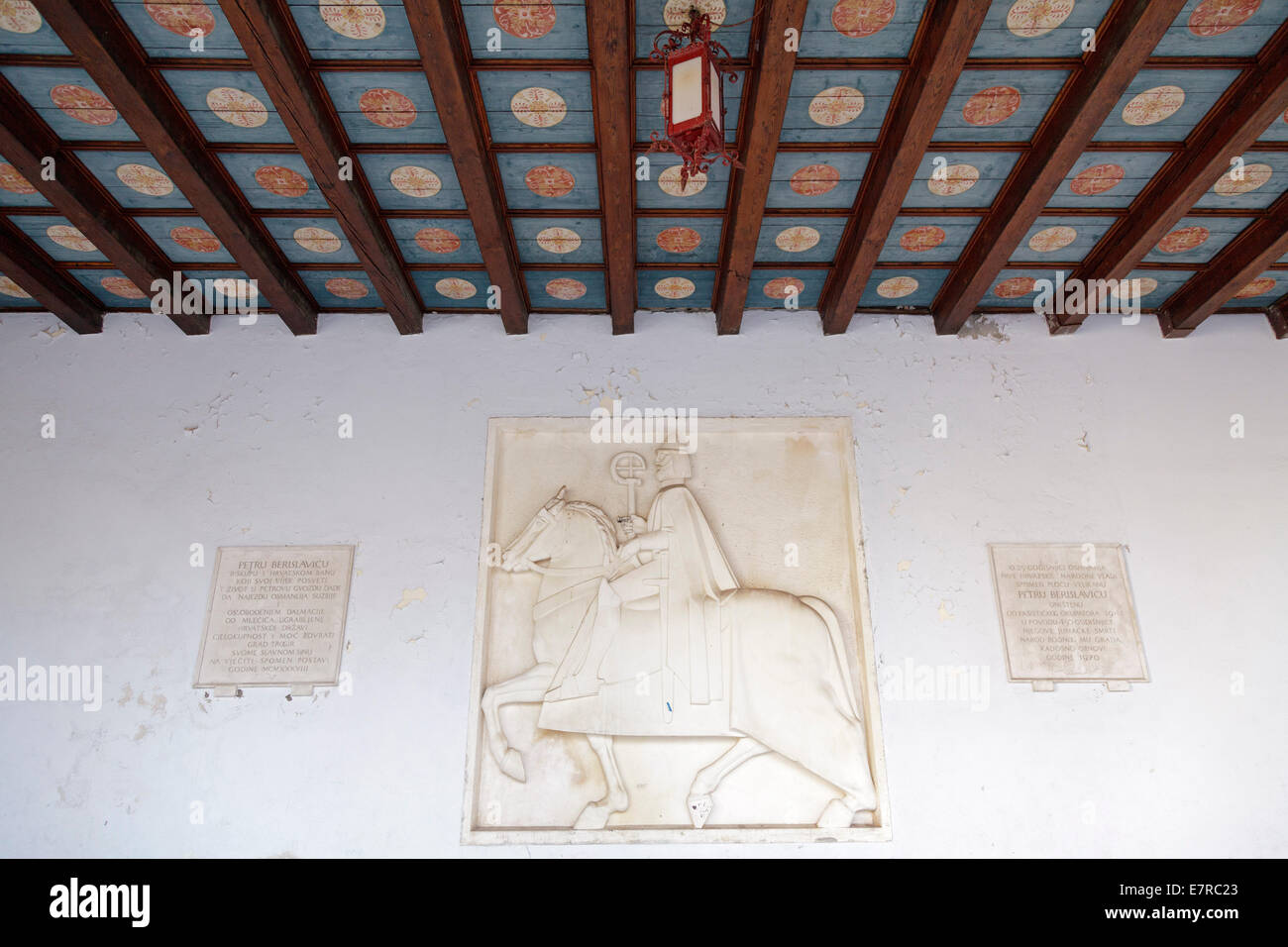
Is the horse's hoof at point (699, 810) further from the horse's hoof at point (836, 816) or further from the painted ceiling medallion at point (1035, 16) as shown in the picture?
the painted ceiling medallion at point (1035, 16)

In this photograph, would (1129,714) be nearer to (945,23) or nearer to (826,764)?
(826,764)

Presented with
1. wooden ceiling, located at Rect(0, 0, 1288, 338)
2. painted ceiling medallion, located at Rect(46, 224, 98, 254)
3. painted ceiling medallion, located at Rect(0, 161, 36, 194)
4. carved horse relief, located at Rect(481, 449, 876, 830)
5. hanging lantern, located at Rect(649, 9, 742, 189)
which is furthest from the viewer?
painted ceiling medallion, located at Rect(46, 224, 98, 254)

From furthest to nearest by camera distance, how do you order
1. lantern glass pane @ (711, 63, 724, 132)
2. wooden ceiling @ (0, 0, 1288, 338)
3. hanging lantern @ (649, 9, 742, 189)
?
wooden ceiling @ (0, 0, 1288, 338) → lantern glass pane @ (711, 63, 724, 132) → hanging lantern @ (649, 9, 742, 189)

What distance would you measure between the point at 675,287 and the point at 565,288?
695mm

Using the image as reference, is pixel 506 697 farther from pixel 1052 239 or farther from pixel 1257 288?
pixel 1257 288

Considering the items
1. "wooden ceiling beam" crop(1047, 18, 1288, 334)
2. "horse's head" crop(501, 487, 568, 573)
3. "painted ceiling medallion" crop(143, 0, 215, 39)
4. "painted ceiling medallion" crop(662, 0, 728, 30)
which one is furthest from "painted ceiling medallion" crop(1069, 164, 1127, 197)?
"painted ceiling medallion" crop(143, 0, 215, 39)

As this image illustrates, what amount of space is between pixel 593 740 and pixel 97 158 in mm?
3966

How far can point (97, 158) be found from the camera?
4402 mm

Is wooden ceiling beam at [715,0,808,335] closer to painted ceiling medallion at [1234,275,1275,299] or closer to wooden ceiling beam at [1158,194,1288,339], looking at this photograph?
wooden ceiling beam at [1158,194,1288,339]

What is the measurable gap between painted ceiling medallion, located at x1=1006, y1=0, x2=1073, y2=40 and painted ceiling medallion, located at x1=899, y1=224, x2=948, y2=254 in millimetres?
1306

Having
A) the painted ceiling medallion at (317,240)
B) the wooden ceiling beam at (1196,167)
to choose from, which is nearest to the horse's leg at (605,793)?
the painted ceiling medallion at (317,240)

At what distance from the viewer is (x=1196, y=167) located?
431 centimetres

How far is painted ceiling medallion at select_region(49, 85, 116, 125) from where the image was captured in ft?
13.0
